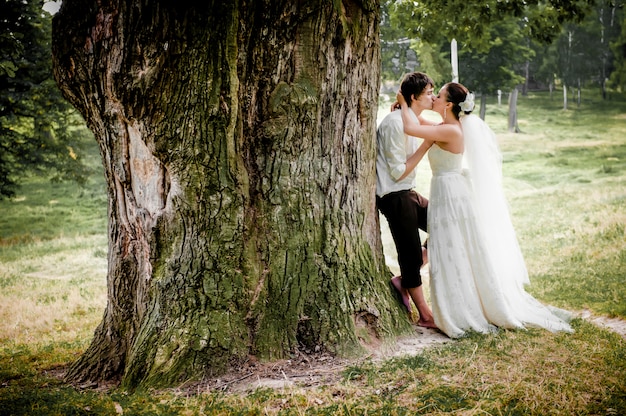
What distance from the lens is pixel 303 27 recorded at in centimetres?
446

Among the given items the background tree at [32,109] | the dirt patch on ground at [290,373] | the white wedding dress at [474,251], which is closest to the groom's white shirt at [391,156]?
the white wedding dress at [474,251]

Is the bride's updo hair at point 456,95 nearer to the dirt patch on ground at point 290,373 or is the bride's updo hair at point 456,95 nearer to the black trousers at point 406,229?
the black trousers at point 406,229

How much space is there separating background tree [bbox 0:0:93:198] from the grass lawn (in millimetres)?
2294

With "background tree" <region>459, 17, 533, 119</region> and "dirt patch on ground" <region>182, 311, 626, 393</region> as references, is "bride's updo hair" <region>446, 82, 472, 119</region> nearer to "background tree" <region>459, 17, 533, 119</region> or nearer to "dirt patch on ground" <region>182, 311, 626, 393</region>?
"dirt patch on ground" <region>182, 311, 626, 393</region>

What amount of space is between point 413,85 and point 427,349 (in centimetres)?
262

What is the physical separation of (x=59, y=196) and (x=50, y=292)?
39.4 feet

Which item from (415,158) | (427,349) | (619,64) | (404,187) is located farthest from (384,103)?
(427,349)

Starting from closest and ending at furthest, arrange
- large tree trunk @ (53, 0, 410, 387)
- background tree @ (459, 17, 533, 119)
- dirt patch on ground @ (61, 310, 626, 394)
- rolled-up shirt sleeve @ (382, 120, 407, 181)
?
dirt patch on ground @ (61, 310, 626, 394) < large tree trunk @ (53, 0, 410, 387) < rolled-up shirt sleeve @ (382, 120, 407, 181) < background tree @ (459, 17, 533, 119)

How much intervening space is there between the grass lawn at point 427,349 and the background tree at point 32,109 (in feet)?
7.53

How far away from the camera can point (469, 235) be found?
569cm

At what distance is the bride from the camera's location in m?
5.54

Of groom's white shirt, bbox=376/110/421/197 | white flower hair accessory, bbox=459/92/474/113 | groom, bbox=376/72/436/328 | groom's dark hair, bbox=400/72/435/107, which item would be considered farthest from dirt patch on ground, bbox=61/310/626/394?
white flower hair accessory, bbox=459/92/474/113

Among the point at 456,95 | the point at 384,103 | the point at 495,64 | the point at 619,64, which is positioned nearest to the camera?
the point at 456,95

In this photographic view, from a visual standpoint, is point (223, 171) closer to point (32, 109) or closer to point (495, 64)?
point (32, 109)
